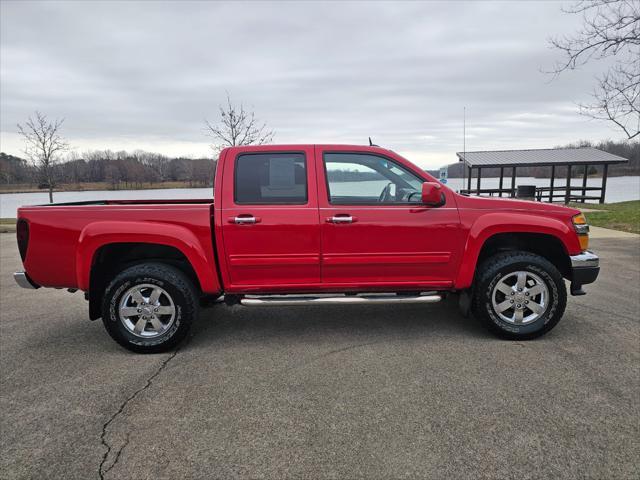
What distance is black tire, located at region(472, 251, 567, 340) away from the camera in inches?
155

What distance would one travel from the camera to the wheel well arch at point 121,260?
3.92m

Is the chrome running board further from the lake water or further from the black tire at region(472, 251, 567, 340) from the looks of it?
the lake water

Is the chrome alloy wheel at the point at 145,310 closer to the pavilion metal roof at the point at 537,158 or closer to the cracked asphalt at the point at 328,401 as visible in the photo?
the cracked asphalt at the point at 328,401

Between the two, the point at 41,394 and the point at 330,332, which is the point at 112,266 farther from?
the point at 330,332

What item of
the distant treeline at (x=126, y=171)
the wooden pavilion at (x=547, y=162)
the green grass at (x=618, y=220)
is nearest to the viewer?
the green grass at (x=618, y=220)

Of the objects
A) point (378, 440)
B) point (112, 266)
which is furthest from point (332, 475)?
point (112, 266)

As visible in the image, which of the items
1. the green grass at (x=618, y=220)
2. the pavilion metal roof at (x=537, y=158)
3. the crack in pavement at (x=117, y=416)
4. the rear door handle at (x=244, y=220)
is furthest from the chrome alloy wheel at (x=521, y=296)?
the pavilion metal roof at (x=537, y=158)

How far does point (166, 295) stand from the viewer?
3832 millimetres

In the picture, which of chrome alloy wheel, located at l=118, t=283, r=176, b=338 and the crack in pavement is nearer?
the crack in pavement

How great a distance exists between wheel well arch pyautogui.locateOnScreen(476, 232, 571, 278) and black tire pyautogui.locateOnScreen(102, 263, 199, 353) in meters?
2.83

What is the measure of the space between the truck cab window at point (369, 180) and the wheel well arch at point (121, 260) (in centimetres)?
160

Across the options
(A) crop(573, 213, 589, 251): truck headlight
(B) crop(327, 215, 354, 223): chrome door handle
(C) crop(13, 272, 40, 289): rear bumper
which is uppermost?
(B) crop(327, 215, 354, 223): chrome door handle

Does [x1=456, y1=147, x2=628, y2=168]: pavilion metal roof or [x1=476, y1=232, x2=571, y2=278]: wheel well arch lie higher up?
[x1=456, y1=147, x2=628, y2=168]: pavilion metal roof

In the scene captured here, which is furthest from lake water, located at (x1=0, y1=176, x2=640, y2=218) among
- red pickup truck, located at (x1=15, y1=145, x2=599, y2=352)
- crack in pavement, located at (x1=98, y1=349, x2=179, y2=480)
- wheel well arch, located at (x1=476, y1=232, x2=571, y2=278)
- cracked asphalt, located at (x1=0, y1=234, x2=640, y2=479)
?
crack in pavement, located at (x1=98, y1=349, x2=179, y2=480)
